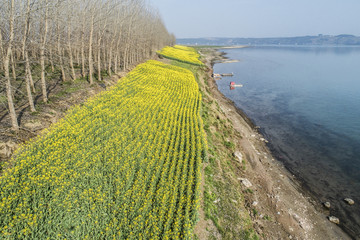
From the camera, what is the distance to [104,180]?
13156 mm

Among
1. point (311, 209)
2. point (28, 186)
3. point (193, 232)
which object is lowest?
point (311, 209)

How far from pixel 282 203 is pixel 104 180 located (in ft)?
54.5

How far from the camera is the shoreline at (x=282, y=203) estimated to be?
16.0 meters

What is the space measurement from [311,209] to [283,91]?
1990 inches

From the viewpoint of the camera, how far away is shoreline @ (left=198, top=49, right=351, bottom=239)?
16047 millimetres

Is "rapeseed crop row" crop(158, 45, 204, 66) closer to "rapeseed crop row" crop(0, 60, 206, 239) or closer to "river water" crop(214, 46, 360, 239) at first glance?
"river water" crop(214, 46, 360, 239)

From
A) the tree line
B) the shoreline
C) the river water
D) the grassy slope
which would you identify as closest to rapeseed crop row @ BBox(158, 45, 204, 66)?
the river water

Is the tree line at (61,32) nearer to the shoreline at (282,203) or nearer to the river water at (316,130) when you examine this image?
the shoreline at (282,203)

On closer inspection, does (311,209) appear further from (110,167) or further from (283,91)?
(283,91)

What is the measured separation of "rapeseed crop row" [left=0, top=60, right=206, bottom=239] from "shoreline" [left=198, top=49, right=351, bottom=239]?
7207mm

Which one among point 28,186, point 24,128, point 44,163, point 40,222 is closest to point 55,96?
point 24,128

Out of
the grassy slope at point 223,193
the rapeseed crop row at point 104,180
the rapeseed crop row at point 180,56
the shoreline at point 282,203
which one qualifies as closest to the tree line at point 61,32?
the rapeseed crop row at point 104,180

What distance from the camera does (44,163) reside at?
1248 centimetres

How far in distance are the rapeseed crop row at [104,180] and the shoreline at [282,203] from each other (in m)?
7.21
